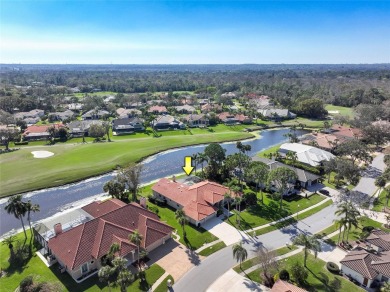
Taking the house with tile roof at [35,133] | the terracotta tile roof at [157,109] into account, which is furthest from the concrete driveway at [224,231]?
the terracotta tile roof at [157,109]

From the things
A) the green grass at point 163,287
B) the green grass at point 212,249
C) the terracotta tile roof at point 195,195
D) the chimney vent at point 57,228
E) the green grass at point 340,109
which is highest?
the chimney vent at point 57,228

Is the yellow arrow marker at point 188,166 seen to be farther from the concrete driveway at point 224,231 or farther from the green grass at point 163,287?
the green grass at point 163,287

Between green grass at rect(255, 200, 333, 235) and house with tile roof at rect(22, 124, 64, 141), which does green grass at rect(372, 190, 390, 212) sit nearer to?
green grass at rect(255, 200, 333, 235)

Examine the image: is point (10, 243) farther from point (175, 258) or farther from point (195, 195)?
point (195, 195)

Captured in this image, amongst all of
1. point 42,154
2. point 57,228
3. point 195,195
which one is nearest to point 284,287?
point 195,195

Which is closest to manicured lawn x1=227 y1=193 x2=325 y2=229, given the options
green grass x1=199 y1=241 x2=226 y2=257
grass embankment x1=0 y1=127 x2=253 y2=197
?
green grass x1=199 y1=241 x2=226 y2=257
